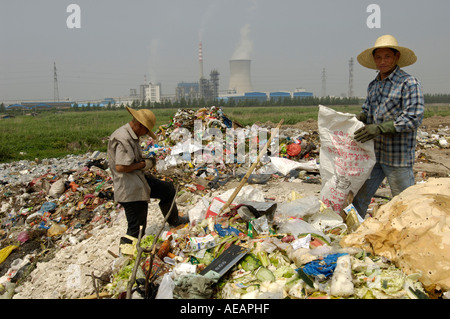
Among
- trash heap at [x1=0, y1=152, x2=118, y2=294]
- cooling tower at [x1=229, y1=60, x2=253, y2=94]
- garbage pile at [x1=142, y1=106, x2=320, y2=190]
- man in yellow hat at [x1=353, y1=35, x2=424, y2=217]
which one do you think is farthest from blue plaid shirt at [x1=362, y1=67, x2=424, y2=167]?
cooling tower at [x1=229, y1=60, x2=253, y2=94]

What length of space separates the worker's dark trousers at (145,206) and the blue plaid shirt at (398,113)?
2103 millimetres

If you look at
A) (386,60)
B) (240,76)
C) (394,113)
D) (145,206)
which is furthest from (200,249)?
(240,76)

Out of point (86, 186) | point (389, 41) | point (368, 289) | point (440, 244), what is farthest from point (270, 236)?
point (86, 186)

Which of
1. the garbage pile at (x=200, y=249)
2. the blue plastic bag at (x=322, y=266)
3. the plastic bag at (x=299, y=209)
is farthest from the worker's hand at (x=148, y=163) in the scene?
the blue plastic bag at (x=322, y=266)

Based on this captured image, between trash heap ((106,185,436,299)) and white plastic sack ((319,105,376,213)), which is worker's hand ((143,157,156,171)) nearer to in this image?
trash heap ((106,185,436,299))

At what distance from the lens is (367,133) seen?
2654mm

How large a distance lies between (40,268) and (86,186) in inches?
108

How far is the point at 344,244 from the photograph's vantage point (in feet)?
7.32

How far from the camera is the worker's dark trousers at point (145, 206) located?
3.08 meters

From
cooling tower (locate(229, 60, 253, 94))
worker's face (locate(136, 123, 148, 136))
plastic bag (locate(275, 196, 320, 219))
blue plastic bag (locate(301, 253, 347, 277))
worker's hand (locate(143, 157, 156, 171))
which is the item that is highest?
cooling tower (locate(229, 60, 253, 94))

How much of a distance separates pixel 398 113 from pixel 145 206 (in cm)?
239

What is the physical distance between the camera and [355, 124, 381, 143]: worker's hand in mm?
2627

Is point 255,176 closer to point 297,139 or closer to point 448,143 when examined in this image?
point 297,139

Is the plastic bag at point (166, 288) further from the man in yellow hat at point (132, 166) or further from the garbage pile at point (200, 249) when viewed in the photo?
the man in yellow hat at point (132, 166)
